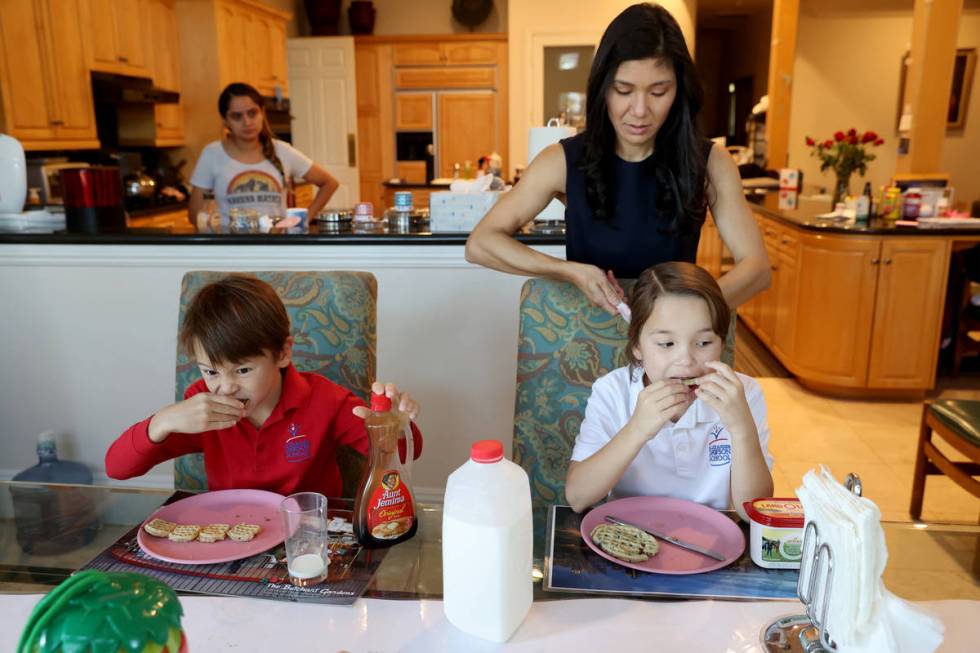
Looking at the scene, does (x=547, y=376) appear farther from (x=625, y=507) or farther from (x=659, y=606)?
(x=659, y=606)

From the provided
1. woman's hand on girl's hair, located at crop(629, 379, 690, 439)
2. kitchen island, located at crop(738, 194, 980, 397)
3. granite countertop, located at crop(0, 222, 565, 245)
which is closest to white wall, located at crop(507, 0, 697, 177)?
kitchen island, located at crop(738, 194, 980, 397)

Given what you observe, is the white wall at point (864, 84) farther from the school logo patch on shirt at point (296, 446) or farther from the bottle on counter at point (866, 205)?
the school logo patch on shirt at point (296, 446)

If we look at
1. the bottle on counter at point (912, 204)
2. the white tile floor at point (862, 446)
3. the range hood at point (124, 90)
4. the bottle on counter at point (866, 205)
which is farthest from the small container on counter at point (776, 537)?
the range hood at point (124, 90)

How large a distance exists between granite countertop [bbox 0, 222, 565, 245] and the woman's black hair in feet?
2.50

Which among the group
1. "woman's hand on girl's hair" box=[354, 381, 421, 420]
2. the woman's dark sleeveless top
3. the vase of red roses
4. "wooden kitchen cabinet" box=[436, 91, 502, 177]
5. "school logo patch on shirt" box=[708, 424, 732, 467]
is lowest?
"school logo patch on shirt" box=[708, 424, 732, 467]

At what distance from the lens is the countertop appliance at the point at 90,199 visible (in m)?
2.57

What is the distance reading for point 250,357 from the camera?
1.27 m

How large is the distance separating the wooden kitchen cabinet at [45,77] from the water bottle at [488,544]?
3923mm

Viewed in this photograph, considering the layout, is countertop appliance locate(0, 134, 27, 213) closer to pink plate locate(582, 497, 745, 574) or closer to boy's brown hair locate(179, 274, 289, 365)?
boy's brown hair locate(179, 274, 289, 365)

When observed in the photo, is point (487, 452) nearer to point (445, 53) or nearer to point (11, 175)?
point (11, 175)

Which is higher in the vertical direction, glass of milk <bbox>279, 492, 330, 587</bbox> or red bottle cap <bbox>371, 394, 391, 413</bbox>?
red bottle cap <bbox>371, 394, 391, 413</bbox>

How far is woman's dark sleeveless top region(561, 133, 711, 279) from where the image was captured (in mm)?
1654

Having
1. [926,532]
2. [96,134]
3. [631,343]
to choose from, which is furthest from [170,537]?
[96,134]

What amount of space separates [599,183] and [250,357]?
0.83 m
